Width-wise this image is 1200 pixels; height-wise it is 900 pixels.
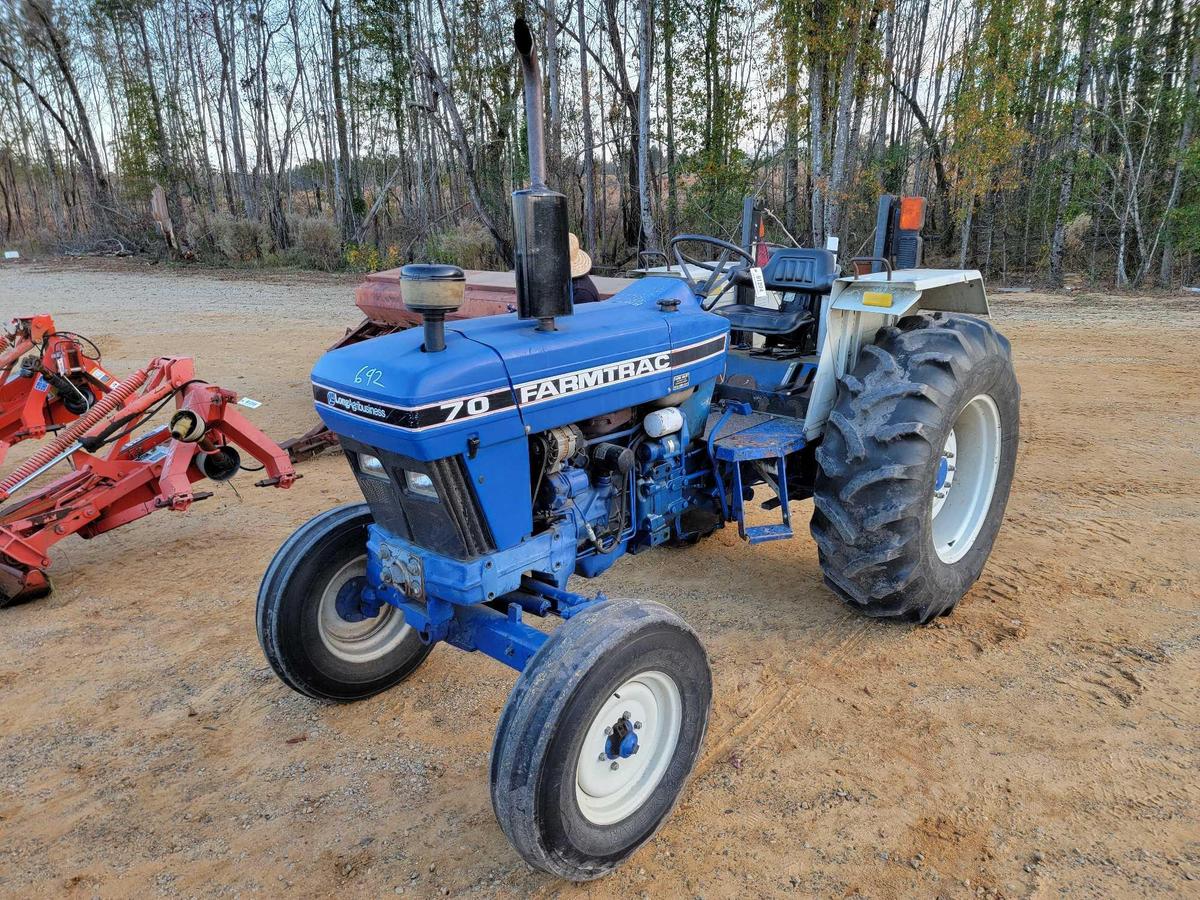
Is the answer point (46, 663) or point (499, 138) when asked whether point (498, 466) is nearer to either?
point (46, 663)

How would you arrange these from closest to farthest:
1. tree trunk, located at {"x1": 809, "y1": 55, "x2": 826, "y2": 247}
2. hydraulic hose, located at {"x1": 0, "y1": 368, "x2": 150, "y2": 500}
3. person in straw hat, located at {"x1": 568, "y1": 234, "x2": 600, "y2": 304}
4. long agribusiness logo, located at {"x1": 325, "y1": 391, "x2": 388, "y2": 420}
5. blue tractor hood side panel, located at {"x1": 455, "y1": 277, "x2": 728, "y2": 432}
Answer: long agribusiness logo, located at {"x1": 325, "y1": 391, "x2": 388, "y2": 420} < blue tractor hood side panel, located at {"x1": 455, "y1": 277, "x2": 728, "y2": 432} < hydraulic hose, located at {"x1": 0, "y1": 368, "x2": 150, "y2": 500} < person in straw hat, located at {"x1": 568, "y1": 234, "x2": 600, "y2": 304} < tree trunk, located at {"x1": 809, "y1": 55, "x2": 826, "y2": 247}

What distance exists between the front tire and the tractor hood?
1.69 ft

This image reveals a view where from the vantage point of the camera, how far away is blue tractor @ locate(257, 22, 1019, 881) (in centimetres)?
200

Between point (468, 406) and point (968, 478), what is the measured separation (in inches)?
95.3

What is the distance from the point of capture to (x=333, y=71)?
18438mm

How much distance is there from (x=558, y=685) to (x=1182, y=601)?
109 inches

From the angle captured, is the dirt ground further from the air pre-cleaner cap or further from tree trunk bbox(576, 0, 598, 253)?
tree trunk bbox(576, 0, 598, 253)

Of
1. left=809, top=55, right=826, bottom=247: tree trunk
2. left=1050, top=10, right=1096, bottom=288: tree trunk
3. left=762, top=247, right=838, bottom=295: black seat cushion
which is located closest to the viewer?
left=762, top=247, right=838, bottom=295: black seat cushion

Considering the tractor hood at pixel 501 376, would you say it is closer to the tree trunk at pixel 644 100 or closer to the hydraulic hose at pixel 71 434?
the hydraulic hose at pixel 71 434

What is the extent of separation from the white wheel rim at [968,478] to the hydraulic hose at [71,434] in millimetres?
3742

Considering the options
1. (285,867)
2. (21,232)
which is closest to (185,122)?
(21,232)

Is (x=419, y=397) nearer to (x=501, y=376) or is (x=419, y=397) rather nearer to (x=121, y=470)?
(x=501, y=376)

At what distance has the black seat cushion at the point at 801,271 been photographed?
3.43 metres

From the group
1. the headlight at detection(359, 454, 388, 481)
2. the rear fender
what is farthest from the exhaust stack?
the rear fender
